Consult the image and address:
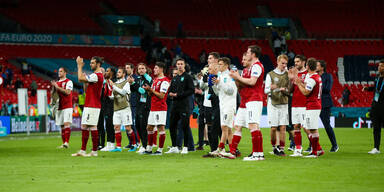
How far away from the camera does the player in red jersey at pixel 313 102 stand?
40.7ft

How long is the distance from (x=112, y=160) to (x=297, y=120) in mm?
4190

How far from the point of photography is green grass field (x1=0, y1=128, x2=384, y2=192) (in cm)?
789

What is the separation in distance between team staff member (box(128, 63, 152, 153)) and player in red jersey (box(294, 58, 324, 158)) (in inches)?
154

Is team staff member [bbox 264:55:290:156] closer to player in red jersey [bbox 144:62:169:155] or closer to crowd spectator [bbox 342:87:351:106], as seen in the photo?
player in red jersey [bbox 144:62:169:155]

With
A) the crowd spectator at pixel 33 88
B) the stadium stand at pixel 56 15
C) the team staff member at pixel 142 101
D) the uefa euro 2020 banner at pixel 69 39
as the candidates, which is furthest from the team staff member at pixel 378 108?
the stadium stand at pixel 56 15

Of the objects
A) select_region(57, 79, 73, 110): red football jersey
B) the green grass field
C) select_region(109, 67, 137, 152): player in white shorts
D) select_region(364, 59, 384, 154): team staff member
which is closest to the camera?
the green grass field

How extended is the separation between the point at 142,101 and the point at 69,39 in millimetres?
25656

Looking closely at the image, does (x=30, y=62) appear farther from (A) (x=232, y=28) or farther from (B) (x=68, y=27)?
(A) (x=232, y=28)

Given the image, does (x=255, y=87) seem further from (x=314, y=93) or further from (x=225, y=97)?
(x=314, y=93)

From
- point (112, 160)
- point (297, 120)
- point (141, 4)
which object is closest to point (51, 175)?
point (112, 160)

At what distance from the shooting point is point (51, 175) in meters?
9.38

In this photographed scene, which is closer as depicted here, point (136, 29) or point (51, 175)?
point (51, 175)

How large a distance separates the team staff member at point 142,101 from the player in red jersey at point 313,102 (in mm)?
3921

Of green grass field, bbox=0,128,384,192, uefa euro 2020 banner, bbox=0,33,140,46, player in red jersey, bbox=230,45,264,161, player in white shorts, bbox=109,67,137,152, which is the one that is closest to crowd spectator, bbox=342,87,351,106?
uefa euro 2020 banner, bbox=0,33,140,46
